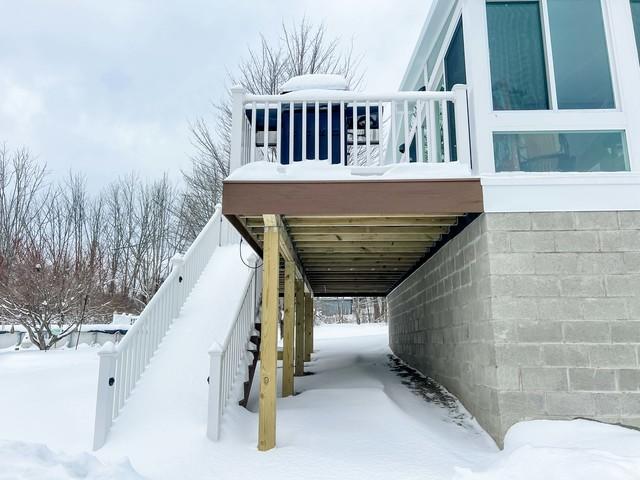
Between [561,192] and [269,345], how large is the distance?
123 inches

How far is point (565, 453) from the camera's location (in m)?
3.30

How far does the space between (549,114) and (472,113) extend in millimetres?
739

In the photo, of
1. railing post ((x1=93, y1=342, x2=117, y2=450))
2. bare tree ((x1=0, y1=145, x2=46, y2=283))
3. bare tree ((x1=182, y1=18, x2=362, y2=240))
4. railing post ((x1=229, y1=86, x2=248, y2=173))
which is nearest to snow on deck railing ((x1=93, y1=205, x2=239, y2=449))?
railing post ((x1=93, y1=342, x2=117, y2=450))

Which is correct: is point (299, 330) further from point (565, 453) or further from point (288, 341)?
point (565, 453)

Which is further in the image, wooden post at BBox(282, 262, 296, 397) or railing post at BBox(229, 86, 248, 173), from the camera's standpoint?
wooden post at BBox(282, 262, 296, 397)

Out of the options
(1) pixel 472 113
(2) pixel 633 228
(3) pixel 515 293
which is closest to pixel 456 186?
(1) pixel 472 113

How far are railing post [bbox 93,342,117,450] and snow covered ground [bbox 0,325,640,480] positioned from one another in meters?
0.12

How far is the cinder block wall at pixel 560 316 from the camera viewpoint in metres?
3.96

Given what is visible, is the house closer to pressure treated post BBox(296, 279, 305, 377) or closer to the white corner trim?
the white corner trim

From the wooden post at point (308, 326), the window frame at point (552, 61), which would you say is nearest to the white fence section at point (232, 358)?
the window frame at point (552, 61)

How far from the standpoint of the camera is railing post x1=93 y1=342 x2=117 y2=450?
164 inches

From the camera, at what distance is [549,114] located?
451cm

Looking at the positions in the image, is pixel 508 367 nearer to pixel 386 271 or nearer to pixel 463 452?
pixel 463 452

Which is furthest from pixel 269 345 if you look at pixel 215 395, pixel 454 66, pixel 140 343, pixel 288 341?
pixel 454 66
